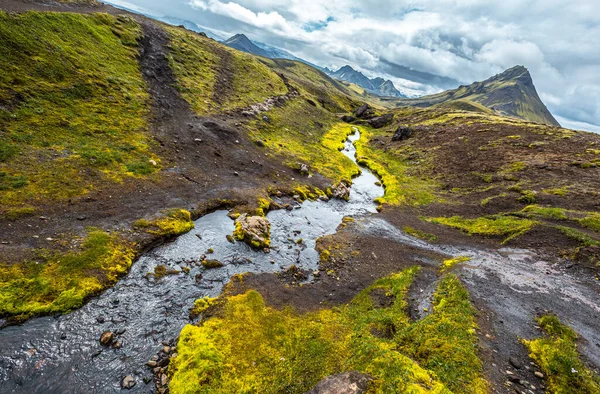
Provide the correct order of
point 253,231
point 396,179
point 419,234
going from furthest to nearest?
point 396,179 < point 419,234 < point 253,231

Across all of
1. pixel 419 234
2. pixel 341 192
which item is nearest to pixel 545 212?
pixel 419 234

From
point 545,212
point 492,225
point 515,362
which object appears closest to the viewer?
point 515,362

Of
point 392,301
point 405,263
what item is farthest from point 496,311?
point 405,263

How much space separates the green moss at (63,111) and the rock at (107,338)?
41.6 ft

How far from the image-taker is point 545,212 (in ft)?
115

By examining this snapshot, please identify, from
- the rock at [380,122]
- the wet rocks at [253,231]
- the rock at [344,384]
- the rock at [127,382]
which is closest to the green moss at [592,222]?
the wet rocks at [253,231]

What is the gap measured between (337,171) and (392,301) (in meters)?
36.0

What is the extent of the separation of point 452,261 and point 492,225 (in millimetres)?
12924

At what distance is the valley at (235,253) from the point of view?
513 inches

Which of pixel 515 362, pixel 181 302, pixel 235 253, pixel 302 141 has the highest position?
pixel 302 141

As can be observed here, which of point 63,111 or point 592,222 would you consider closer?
point 63,111

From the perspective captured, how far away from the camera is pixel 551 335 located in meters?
15.9

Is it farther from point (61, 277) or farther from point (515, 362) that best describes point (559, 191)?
point (61, 277)

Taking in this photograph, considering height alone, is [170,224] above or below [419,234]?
below
